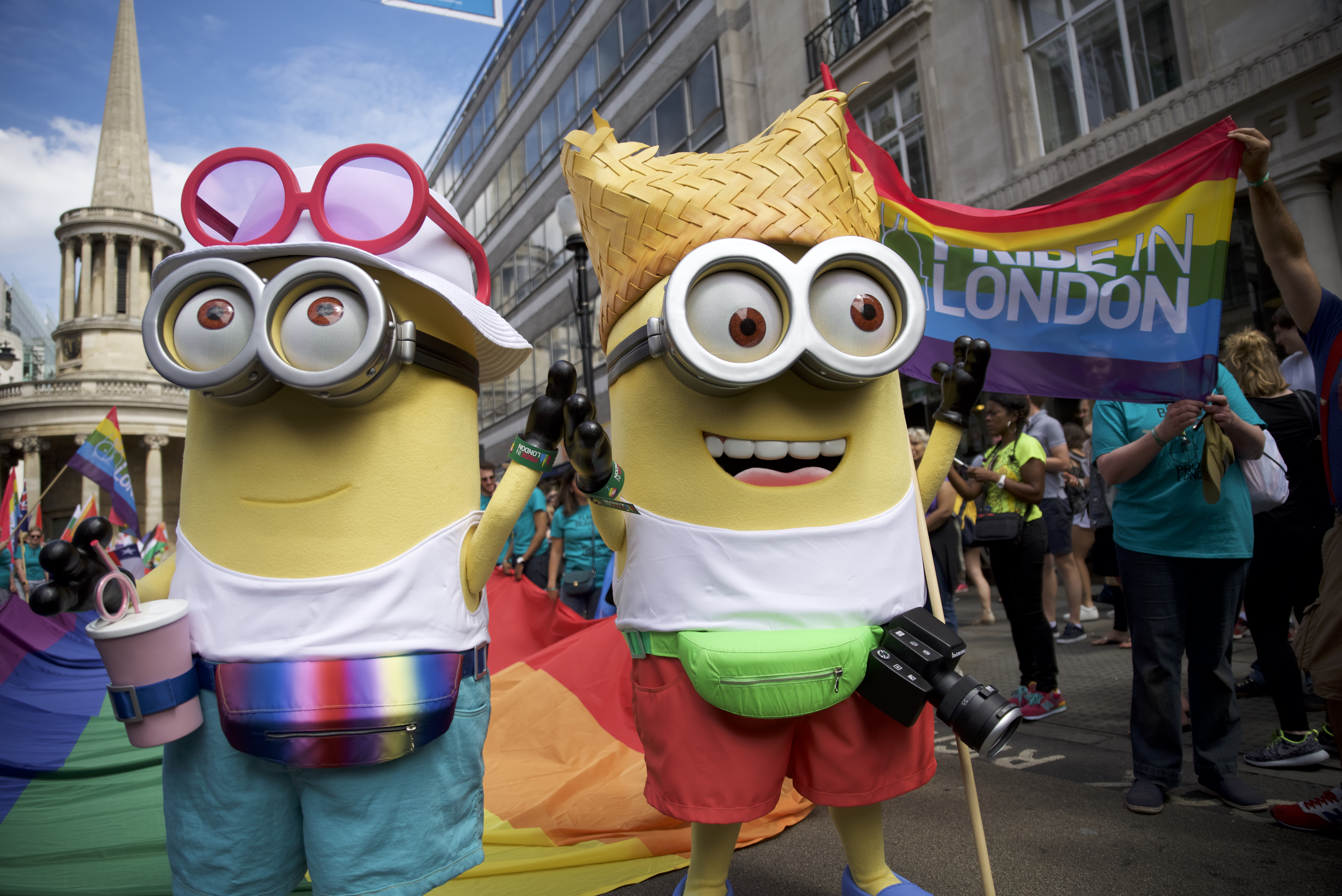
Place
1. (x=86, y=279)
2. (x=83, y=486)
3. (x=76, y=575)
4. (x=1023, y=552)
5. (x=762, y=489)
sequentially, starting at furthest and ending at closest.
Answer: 1. (x=86, y=279)
2. (x=83, y=486)
3. (x=1023, y=552)
4. (x=762, y=489)
5. (x=76, y=575)

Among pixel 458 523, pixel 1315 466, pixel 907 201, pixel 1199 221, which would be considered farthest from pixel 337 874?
pixel 1315 466

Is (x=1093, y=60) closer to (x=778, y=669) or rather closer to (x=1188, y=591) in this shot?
(x=1188, y=591)

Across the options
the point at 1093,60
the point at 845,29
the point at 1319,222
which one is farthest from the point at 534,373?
the point at 1319,222

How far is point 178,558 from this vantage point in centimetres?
219

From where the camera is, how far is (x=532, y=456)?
81.7 inches

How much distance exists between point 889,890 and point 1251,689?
3.17 meters

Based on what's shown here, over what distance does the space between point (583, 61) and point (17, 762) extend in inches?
709

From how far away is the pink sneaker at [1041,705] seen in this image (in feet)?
13.9

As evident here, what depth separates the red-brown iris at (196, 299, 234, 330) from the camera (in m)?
2.03

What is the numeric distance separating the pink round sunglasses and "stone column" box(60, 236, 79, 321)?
45.2m

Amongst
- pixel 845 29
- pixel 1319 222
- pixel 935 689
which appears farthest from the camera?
pixel 845 29

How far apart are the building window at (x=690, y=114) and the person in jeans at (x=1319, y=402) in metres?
11.6

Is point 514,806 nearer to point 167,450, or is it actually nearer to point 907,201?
point 907,201

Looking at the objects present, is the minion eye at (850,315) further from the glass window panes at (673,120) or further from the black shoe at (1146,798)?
the glass window panes at (673,120)
